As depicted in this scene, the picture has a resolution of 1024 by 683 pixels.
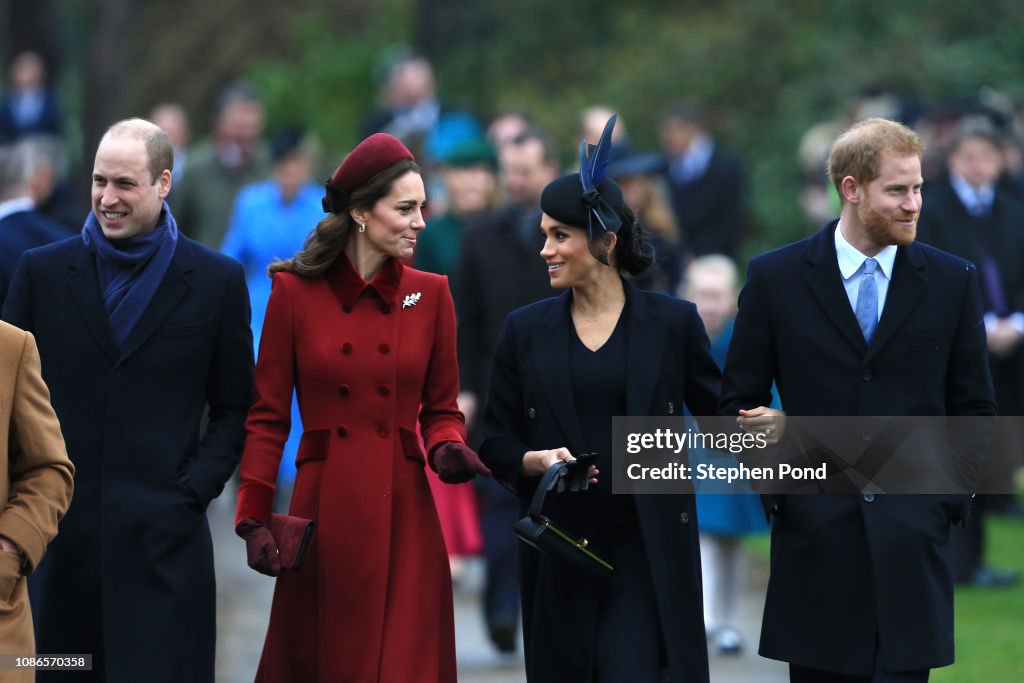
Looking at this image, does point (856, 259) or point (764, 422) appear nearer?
point (764, 422)

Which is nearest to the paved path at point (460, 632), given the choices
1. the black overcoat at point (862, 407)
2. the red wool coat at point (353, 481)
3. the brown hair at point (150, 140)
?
the red wool coat at point (353, 481)

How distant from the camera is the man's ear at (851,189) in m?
7.14

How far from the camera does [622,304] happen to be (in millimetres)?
7387

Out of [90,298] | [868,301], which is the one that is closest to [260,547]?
[90,298]

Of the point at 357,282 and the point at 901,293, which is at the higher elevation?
the point at 357,282

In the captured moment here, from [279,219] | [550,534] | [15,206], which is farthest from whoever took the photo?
[279,219]

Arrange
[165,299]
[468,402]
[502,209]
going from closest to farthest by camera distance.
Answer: [165,299] < [468,402] < [502,209]

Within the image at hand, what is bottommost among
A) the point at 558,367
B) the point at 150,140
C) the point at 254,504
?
the point at 254,504

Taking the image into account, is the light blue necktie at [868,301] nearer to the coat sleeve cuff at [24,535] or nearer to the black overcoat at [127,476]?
the black overcoat at [127,476]

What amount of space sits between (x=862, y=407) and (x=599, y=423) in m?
0.89

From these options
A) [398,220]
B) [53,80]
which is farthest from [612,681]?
[53,80]

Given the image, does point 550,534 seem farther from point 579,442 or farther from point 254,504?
point 254,504

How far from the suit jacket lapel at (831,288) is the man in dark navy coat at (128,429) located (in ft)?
6.86

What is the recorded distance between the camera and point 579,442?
718 centimetres
